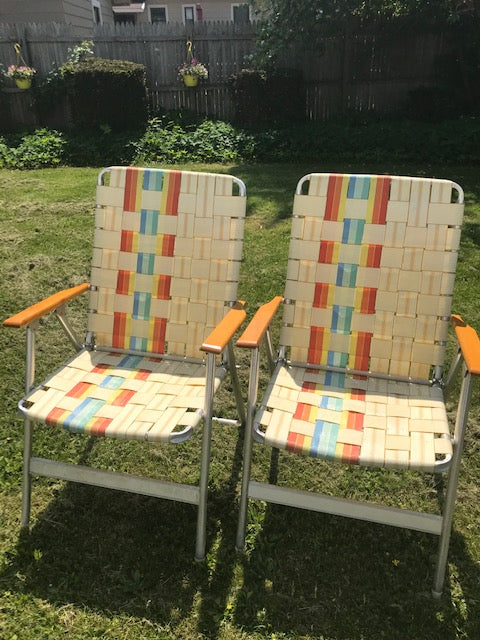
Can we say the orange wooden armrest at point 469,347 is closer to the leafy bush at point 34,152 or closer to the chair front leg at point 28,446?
the chair front leg at point 28,446

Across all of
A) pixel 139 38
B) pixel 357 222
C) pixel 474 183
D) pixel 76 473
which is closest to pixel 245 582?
pixel 76 473

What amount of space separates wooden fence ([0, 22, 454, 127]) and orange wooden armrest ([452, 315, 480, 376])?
8205 millimetres

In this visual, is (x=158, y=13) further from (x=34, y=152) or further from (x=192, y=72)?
(x=34, y=152)

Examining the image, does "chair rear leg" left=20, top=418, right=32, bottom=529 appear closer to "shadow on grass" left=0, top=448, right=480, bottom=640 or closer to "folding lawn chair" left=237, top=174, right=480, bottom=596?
"shadow on grass" left=0, top=448, right=480, bottom=640

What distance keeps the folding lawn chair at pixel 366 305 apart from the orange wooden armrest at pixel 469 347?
1 centimetres

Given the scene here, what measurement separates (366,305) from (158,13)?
20.0 m

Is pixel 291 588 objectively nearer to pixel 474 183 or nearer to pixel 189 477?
pixel 189 477

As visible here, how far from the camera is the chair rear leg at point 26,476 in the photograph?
223cm

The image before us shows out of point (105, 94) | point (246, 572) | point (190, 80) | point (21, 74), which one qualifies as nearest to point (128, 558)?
point (246, 572)

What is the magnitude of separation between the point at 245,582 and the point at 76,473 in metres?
0.80

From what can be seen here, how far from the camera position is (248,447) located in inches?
82.3

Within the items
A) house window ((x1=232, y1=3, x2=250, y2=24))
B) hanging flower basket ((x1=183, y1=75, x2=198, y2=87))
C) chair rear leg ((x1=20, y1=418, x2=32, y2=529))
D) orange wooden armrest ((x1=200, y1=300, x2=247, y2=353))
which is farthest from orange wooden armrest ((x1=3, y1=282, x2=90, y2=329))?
house window ((x1=232, y1=3, x2=250, y2=24))

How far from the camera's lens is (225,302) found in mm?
2588

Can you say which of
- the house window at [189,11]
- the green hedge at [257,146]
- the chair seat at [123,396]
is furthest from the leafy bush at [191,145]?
the house window at [189,11]
